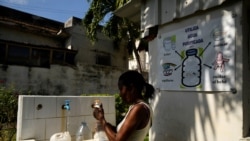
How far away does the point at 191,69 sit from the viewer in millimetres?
2736

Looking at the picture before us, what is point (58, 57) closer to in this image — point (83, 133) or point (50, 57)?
point (50, 57)

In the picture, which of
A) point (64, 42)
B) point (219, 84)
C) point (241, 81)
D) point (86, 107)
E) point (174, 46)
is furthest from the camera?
point (64, 42)

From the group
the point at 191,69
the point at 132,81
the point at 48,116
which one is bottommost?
the point at 48,116

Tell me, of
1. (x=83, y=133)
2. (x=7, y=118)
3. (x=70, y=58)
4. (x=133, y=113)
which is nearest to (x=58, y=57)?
(x=70, y=58)

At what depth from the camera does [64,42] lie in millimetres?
16797

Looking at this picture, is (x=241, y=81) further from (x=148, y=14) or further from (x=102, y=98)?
(x=102, y=98)

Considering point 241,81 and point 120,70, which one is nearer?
point 241,81

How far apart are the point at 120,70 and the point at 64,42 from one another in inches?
174

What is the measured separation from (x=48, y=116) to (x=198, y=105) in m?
1.72

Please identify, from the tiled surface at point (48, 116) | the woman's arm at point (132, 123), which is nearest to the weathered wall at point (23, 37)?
the tiled surface at point (48, 116)

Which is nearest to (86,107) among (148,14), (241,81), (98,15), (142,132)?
(142,132)

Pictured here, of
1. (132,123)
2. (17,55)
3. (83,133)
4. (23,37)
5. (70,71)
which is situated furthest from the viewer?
(23,37)

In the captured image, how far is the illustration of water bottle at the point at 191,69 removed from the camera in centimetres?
267

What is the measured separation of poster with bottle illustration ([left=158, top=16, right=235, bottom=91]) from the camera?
94.7 inches
